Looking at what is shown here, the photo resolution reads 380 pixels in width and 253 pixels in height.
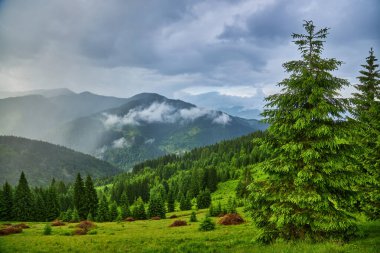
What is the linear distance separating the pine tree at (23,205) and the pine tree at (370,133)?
87987mm

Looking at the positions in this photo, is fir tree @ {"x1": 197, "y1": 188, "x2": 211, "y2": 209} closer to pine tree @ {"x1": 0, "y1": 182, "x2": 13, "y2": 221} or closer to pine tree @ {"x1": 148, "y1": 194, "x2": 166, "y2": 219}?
pine tree @ {"x1": 148, "y1": 194, "x2": 166, "y2": 219}

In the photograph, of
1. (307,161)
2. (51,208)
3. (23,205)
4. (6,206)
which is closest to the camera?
(307,161)

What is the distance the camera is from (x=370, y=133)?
29.1 metres

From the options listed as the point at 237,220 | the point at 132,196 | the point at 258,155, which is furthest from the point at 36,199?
the point at 258,155

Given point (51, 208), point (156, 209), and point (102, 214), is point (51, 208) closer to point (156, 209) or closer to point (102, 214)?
point (102, 214)

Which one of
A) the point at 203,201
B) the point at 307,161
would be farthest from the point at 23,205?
the point at 307,161

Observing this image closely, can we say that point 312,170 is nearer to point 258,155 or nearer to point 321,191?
point 321,191

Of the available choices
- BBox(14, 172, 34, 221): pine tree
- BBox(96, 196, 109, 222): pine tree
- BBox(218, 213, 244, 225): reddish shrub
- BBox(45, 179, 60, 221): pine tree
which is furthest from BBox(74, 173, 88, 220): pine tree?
BBox(218, 213, 244, 225): reddish shrub

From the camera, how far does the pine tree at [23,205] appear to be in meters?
85.2

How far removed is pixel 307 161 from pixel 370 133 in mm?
13596

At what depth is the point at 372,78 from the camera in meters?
33.7

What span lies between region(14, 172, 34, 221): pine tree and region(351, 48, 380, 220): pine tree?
289ft

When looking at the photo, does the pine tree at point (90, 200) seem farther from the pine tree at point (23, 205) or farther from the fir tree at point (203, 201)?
the fir tree at point (203, 201)

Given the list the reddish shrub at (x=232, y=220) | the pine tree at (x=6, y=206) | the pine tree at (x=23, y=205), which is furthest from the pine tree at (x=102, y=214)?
the reddish shrub at (x=232, y=220)
